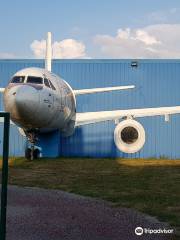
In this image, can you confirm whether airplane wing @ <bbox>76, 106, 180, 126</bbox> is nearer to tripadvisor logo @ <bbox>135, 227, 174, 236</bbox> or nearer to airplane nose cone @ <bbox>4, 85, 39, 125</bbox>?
airplane nose cone @ <bbox>4, 85, 39, 125</bbox>

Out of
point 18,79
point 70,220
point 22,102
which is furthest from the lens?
point 18,79

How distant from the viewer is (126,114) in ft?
68.9

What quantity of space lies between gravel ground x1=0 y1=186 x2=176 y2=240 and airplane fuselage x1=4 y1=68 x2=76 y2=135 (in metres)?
7.06

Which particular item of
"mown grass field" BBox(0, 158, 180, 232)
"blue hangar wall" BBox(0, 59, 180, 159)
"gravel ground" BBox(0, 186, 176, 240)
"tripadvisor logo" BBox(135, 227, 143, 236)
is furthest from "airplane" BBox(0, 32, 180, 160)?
"tripadvisor logo" BBox(135, 227, 143, 236)

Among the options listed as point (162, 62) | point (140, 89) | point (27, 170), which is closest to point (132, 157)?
point (140, 89)

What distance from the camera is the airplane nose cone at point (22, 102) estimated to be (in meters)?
16.5

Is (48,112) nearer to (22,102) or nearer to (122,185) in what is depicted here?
(22,102)

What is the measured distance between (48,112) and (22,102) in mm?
2188

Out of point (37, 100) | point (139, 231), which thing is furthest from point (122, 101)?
point (139, 231)

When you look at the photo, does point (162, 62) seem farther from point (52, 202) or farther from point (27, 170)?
point (52, 202)

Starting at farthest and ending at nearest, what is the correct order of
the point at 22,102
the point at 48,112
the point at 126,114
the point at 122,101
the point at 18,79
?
the point at 122,101, the point at 126,114, the point at 48,112, the point at 18,79, the point at 22,102

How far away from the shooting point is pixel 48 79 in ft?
62.3

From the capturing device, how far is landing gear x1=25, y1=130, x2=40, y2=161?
19.5 meters

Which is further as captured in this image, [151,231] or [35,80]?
[35,80]
